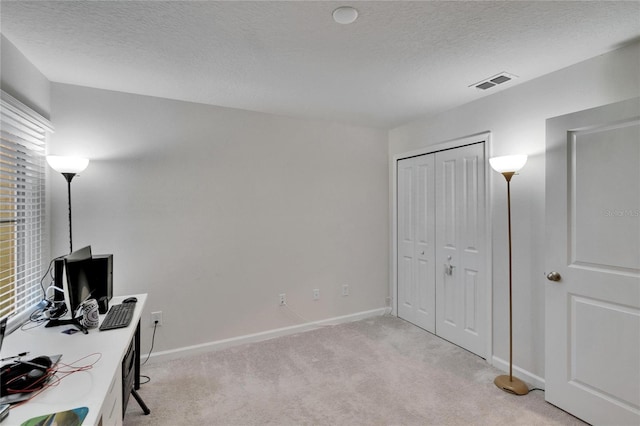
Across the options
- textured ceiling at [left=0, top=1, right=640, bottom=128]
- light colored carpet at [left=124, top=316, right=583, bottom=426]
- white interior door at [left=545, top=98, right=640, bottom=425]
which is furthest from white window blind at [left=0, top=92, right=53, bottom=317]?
white interior door at [left=545, top=98, right=640, bottom=425]

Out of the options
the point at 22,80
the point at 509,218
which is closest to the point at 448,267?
the point at 509,218

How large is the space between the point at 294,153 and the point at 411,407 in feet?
8.36

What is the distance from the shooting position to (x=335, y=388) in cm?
238

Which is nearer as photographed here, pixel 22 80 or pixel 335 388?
pixel 22 80

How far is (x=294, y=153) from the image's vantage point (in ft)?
11.3

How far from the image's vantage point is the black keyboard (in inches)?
70.2

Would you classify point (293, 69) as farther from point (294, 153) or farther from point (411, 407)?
point (411, 407)

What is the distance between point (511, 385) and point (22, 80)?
159 inches

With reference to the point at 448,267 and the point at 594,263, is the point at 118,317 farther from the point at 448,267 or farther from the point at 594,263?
the point at 594,263

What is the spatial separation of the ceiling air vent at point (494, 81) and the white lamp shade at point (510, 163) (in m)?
0.63

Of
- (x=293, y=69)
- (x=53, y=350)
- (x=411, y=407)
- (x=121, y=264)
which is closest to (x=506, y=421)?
(x=411, y=407)

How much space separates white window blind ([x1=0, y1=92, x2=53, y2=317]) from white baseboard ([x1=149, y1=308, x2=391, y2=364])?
3.63 feet

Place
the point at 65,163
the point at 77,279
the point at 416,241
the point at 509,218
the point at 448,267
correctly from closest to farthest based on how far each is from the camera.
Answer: the point at 77,279, the point at 65,163, the point at 509,218, the point at 448,267, the point at 416,241

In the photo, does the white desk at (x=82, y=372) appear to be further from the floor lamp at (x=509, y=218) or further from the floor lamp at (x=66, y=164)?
the floor lamp at (x=509, y=218)
